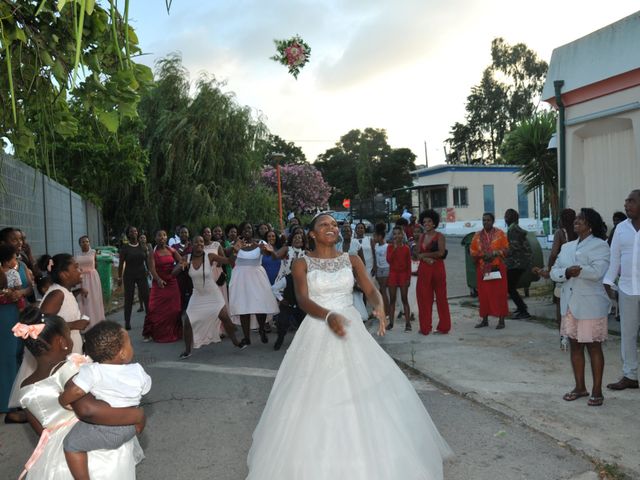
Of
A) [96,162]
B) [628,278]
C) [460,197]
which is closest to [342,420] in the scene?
[628,278]

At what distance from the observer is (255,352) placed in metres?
8.48

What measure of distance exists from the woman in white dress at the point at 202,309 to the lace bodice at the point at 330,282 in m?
4.37

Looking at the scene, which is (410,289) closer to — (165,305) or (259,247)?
(259,247)

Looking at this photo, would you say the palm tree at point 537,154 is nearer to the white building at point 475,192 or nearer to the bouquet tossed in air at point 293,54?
the bouquet tossed in air at point 293,54

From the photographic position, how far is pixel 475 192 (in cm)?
4253

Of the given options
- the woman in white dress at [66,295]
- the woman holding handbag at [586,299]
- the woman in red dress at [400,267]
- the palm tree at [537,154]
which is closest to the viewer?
the woman in white dress at [66,295]

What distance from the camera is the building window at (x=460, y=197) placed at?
42375mm

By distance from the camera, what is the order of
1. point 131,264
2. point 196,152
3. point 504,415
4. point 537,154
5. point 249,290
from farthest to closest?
point 196,152 < point 537,154 < point 131,264 < point 249,290 < point 504,415

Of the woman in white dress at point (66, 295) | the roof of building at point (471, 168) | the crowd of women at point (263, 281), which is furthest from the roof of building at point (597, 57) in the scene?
the roof of building at point (471, 168)

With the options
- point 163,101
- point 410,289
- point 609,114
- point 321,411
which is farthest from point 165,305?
point 163,101

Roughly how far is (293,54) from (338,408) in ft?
13.1

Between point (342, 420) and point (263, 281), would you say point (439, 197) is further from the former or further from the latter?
point (342, 420)

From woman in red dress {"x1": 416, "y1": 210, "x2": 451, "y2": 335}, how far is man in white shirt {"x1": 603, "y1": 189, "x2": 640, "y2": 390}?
347 centimetres

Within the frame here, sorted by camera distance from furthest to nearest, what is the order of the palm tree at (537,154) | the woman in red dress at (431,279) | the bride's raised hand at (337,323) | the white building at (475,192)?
the white building at (475,192), the palm tree at (537,154), the woman in red dress at (431,279), the bride's raised hand at (337,323)
